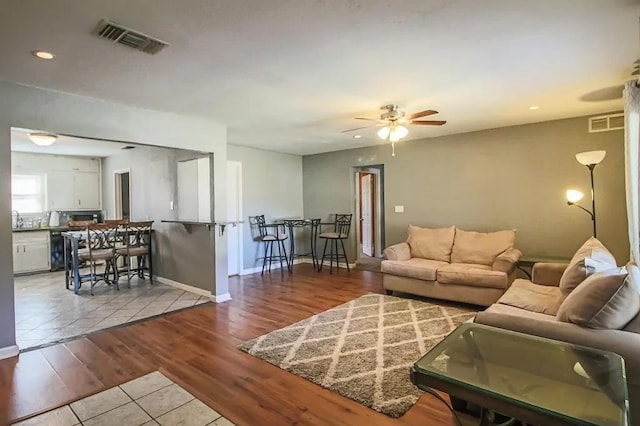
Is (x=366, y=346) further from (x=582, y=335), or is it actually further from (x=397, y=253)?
(x=397, y=253)

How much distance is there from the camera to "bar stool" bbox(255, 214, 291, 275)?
6.41 m

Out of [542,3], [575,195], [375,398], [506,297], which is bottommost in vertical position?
[375,398]

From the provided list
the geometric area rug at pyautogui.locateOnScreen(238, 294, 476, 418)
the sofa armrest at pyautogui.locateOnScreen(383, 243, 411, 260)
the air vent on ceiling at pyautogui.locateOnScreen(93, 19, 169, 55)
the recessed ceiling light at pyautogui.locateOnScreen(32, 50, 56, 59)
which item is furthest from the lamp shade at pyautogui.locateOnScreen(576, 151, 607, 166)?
the recessed ceiling light at pyautogui.locateOnScreen(32, 50, 56, 59)

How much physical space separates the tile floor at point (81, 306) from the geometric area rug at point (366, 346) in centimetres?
180

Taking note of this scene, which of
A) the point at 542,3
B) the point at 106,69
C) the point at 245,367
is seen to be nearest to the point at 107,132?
the point at 106,69

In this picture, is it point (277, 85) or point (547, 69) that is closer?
point (547, 69)

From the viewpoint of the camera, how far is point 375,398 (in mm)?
2244

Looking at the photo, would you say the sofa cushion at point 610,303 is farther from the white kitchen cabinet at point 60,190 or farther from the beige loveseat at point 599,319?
the white kitchen cabinet at point 60,190

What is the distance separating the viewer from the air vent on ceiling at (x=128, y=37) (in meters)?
2.04

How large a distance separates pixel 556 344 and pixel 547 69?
7.36 ft

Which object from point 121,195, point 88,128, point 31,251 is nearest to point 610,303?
point 88,128

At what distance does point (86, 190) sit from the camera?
750cm

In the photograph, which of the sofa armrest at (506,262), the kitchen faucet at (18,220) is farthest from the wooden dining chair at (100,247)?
the sofa armrest at (506,262)

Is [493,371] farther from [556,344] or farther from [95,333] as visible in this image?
[95,333]
